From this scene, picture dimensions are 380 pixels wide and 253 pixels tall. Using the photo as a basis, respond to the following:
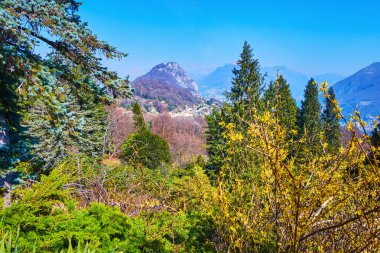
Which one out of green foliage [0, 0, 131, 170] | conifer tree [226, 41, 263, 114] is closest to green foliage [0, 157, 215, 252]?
green foliage [0, 0, 131, 170]

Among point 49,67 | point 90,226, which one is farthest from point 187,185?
point 49,67

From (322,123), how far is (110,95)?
28593mm

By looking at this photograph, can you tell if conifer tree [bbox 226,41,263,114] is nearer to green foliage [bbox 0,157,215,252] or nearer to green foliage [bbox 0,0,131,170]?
green foliage [bbox 0,0,131,170]

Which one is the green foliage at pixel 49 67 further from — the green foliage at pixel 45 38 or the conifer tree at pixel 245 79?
the conifer tree at pixel 245 79

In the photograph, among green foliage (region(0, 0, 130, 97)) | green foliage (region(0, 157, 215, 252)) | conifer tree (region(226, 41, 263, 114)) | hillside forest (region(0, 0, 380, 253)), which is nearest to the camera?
hillside forest (region(0, 0, 380, 253))

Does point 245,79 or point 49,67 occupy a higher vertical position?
point 245,79

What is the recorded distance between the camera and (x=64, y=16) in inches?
229

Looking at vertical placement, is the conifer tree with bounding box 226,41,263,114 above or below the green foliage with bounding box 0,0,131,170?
above

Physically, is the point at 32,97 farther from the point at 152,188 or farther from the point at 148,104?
the point at 148,104

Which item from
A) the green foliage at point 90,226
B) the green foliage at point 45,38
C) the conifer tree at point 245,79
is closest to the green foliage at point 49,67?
the green foliage at point 45,38

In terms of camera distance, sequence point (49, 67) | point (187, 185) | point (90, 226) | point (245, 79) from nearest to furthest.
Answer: point (90, 226) < point (187, 185) < point (49, 67) < point (245, 79)

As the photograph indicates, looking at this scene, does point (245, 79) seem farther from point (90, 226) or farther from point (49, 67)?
point (90, 226)

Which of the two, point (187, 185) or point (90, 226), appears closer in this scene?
point (90, 226)

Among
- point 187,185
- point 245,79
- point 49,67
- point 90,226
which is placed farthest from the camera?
point 245,79
